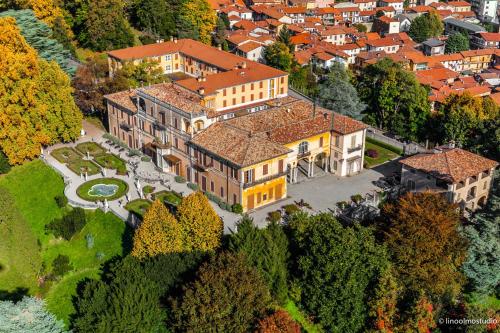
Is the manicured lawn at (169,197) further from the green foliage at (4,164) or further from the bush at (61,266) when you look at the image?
the green foliage at (4,164)

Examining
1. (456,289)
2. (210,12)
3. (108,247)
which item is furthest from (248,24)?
(456,289)

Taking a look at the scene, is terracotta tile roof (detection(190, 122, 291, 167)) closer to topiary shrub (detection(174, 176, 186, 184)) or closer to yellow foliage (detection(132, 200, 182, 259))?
topiary shrub (detection(174, 176, 186, 184))

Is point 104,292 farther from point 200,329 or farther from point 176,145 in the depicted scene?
point 176,145

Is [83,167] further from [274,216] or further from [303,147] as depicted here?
[303,147]

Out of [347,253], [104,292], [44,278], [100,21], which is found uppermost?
[100,21]

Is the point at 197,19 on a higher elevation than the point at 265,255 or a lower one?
higher

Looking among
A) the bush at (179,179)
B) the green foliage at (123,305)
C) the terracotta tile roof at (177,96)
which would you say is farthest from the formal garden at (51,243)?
the terracotta tile roof at (177,96)

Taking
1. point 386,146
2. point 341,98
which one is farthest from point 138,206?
point 341,98
